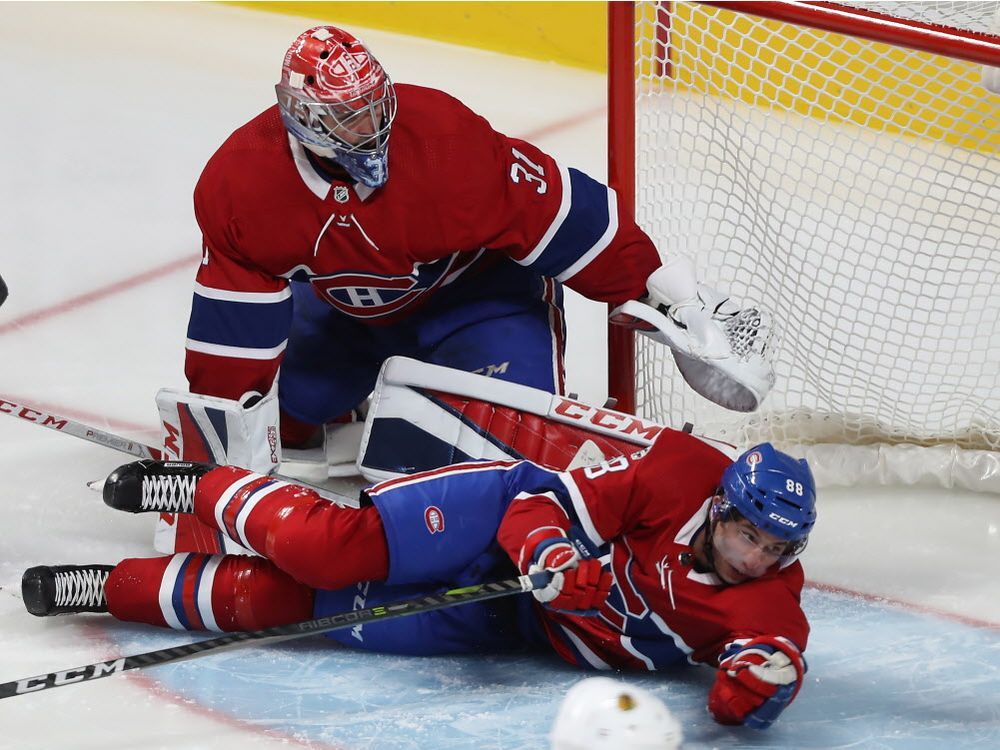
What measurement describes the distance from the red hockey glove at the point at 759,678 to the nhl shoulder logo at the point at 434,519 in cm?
50

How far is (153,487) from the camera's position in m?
2.66

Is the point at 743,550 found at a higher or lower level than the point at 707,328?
lower

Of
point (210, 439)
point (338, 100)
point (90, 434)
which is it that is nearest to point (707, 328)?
point (338, 100)

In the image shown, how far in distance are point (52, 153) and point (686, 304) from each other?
2282 millimetres

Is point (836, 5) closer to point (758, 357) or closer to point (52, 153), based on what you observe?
point (758, 357)

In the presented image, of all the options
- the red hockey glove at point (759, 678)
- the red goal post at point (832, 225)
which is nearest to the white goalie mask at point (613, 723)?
the red hockey glove at point (759, 678)

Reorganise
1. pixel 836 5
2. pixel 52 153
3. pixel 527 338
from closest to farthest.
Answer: pixel 836 5, pixel 527 338, pixel 52 153

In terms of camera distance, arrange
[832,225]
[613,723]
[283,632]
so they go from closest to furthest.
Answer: [613,723] → [283,632] → [832,225]

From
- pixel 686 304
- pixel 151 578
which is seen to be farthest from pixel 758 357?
pixel 151 578

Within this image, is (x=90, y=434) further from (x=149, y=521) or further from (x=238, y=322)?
(x=238, y=322)

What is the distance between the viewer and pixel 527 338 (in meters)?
3.05

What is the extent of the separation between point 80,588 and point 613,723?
1213 mm

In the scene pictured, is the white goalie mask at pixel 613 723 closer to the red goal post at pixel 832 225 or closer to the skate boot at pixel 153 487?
the skate boot at pixel 153 487

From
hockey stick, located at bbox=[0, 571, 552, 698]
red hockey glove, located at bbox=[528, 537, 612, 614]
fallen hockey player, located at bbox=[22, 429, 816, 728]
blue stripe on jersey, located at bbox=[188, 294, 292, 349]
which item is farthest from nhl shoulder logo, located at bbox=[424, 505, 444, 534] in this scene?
blue stripe on jersey, located at bbox=[188, 294, 292, 349]
